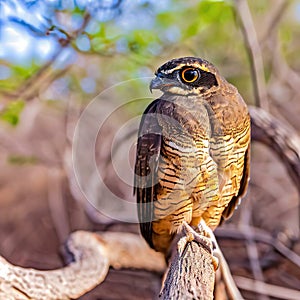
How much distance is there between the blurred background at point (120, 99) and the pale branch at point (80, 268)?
0.26 m

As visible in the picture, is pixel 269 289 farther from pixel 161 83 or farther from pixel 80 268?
pixel 161 83

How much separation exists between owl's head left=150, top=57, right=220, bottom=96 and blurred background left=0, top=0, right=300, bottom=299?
539 mm

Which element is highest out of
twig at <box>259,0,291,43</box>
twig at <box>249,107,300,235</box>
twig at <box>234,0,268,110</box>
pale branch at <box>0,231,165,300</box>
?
twig at <box>259,0,291,43</box>

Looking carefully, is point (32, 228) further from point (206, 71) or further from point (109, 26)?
point (206, 71)

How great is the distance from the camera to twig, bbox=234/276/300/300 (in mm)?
2431

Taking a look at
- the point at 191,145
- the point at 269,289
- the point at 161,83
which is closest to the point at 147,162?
the point at 191,145

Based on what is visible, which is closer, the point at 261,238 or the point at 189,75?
the point at 189,75

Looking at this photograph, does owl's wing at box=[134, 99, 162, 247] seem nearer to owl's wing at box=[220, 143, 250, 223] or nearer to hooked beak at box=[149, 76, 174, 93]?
hooked beak at box=[149, 76, 174, 93]

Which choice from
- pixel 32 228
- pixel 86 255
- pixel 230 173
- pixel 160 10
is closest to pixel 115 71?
pixel 160 10

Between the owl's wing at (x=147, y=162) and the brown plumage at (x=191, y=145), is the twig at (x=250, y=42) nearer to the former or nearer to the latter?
the brown plumage at (x=191, y=145)

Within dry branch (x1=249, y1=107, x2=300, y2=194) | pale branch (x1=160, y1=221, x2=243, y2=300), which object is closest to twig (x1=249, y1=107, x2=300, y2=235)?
dry branch (x1=249, y1=107, x2=300, y2=194)

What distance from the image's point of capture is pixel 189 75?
53.5 inches

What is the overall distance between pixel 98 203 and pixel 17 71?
1.14 metres

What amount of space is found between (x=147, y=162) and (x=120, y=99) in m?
1.28
